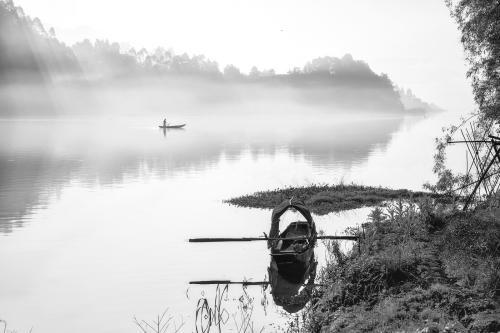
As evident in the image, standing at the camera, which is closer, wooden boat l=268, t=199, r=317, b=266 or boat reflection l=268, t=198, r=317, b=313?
boat reflection l=268, t=198, r=317, b=313

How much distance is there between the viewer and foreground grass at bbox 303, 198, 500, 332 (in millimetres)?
13617

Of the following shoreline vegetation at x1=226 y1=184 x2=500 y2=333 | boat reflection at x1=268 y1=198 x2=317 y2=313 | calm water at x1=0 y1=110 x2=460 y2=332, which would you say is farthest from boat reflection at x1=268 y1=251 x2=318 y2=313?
shoreline vegetation at x1=226 y1=184 x2=500 y2=333

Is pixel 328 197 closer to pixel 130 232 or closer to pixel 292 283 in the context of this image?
pixel 130 232

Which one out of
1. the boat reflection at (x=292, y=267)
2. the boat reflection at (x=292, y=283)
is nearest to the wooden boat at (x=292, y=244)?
the boat reflection at (x=292, y=267)

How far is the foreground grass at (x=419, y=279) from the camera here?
44.7ft

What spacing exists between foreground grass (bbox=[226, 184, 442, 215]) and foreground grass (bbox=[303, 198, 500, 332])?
646 inches

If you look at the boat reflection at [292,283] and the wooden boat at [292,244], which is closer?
the boat reflection at [292,283]

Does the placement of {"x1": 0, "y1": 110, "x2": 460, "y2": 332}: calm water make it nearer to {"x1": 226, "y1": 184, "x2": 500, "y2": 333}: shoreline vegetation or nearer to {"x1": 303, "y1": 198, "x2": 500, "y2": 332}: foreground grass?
{"x1": 226, "y1": 184, "x2": 500, "y2": 333}: shoreline vegetation

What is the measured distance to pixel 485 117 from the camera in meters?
32.7

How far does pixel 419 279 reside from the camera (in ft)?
55.0

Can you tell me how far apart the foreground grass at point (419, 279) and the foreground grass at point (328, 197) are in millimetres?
16407

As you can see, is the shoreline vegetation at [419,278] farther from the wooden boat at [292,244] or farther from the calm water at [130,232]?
the calm water at [130,232]

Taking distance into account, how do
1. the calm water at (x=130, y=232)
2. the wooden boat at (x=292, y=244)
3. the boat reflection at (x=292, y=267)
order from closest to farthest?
1. the calm water at (x=130, y=232)
2. the boat reflection at (x=292, y=267)
3. the wooden boat at (x=292, y=244)

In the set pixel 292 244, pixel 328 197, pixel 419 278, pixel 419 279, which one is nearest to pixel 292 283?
pixel 292 244
